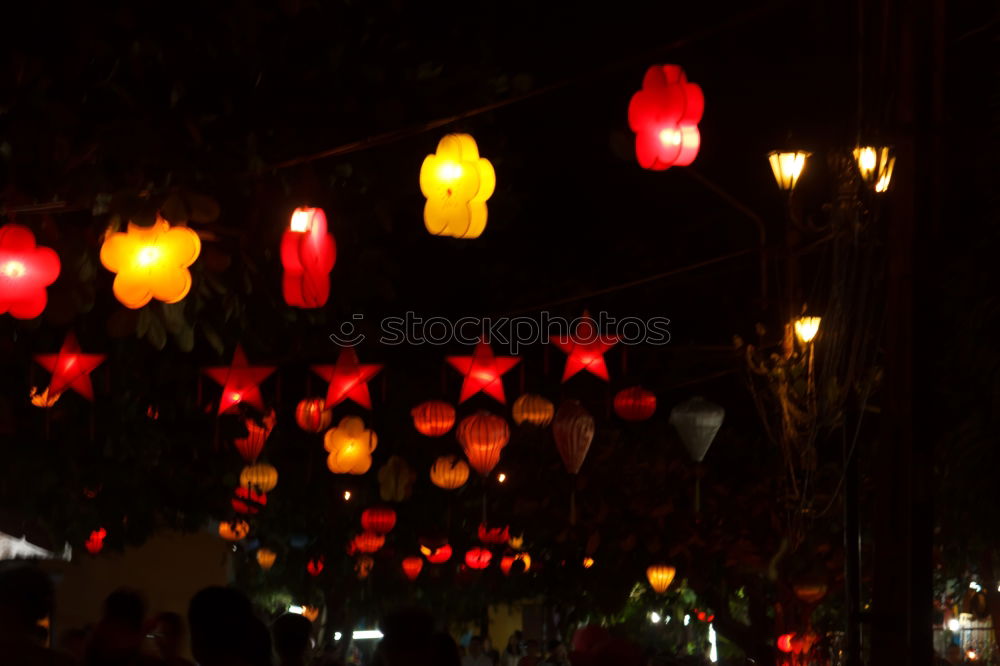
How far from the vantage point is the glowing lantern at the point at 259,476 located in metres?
15.9

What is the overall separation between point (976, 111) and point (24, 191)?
22.2ft

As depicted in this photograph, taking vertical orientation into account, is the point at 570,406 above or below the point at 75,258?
above

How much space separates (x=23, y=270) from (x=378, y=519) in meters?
13.0

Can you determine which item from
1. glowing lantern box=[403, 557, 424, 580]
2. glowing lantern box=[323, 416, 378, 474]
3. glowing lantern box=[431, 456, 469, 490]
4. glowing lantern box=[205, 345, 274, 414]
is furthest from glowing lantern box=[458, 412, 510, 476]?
glowing lantern box=[403, 557, 424, 580]

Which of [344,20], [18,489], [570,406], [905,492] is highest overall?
[344,20]

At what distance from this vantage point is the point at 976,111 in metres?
10.5

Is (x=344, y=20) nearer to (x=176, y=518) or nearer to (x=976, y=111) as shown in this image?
(x=976, y=111)

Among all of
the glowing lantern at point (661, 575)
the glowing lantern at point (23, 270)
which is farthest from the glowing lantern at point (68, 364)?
the glowing lantern at point (661, 575)

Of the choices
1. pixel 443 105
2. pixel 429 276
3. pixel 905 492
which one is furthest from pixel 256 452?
pixel 905 492

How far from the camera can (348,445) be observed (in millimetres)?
14547

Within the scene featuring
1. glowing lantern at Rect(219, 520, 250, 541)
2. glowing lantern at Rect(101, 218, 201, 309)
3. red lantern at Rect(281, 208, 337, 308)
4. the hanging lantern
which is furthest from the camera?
glowing lantern at Rect(219, 520, 250, 541)

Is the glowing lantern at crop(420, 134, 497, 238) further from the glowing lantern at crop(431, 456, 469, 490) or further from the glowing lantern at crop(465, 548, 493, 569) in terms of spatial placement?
A: the glowing lantern at crop(465, 548, 493, 569)

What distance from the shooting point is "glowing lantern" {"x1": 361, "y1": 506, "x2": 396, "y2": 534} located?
65.9 feet

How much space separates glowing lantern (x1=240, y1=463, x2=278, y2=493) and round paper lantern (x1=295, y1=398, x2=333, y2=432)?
2068 millimetres
